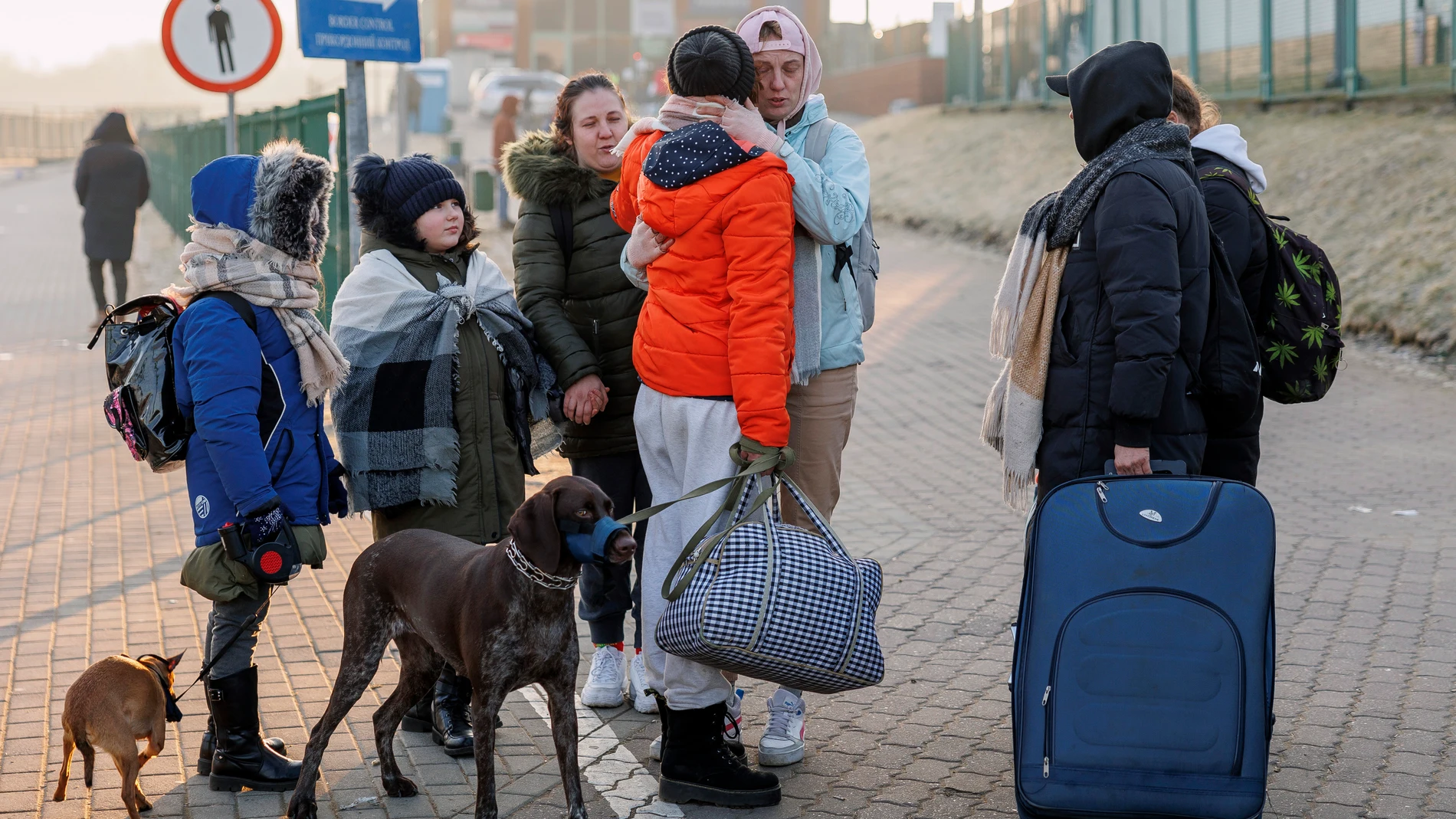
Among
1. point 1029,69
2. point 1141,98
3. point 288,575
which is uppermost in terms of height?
point 1029,69

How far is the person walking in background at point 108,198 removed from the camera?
15.2 m

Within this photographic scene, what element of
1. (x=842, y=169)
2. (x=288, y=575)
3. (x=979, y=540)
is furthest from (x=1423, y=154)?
(x=288, y=575)

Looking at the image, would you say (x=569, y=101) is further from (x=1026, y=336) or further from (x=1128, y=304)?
(x=1128, y=304)

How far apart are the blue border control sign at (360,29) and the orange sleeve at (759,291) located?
18.0 feet

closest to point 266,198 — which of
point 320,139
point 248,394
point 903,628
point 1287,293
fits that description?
point 248,394

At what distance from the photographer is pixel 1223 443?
436cm

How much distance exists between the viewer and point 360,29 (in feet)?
28.9

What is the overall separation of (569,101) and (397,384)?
116cm

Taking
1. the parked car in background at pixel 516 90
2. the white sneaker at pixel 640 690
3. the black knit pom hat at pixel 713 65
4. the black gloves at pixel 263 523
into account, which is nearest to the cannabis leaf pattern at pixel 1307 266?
the black knit pom hat at pixel 713 65

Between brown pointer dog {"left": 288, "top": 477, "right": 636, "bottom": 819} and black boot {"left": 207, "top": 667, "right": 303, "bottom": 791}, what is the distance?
0.25 m

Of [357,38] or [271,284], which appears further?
[357,38]

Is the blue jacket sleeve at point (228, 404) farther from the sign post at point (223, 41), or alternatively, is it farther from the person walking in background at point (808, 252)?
the sign post at point (223, 41)

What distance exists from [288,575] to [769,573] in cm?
138

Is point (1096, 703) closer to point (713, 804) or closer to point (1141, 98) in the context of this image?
point (713, 804)
